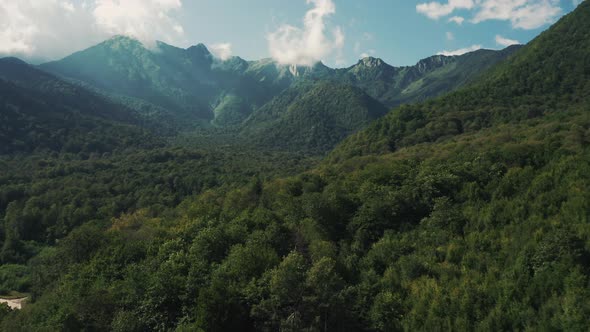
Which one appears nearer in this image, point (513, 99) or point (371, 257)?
point (371, 257)

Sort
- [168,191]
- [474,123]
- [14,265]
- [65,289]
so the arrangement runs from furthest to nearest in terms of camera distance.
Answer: [168,191] → [474,123] → [14,265] → [65,289]

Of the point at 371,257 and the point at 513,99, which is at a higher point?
the point at 513,99

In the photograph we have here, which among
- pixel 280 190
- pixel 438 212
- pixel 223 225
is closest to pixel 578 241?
pixel 438 212

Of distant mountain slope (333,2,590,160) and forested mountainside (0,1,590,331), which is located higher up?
distant mountain slope (333,2,590,160)

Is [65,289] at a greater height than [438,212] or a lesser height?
lesser

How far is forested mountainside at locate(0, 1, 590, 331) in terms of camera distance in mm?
29359

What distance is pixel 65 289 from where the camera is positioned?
43.2m

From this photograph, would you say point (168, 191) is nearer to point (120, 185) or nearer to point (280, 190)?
point (120, 185)

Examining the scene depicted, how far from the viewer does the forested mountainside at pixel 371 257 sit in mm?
29359

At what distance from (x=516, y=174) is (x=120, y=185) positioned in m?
116

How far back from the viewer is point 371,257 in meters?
39.7

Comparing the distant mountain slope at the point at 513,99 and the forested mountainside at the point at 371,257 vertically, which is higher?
the distant mountain slope at the point at 513,99

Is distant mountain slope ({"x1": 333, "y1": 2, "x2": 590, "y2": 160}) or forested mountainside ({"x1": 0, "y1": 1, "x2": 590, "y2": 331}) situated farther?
distant mountain slope ({"x1": 333, "y1": 2, "x2": 590, "y2": 160})

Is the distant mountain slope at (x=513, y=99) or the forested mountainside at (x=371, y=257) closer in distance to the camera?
the forested mountainside at (x=371, y=257)
